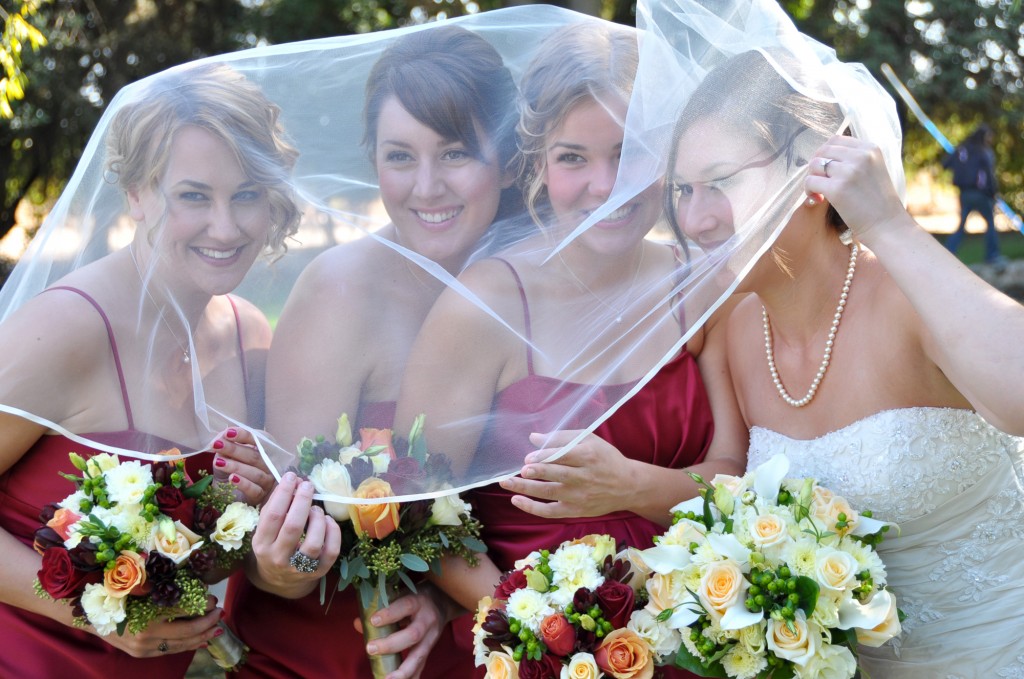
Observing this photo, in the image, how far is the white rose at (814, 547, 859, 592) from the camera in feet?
7.73

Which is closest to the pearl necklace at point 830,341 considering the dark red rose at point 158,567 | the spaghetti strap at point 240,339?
the spaghetti strap at point 240,339

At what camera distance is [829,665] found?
237 centimetres

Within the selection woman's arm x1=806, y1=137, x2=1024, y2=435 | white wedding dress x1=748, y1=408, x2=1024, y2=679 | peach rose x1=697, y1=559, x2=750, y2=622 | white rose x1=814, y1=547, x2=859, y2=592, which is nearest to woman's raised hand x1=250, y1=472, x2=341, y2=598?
peach rose x1=697, y1=559, x2=750, y2=622

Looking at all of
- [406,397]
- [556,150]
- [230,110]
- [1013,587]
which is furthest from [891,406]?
[230,110]

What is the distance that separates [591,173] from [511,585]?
1096 millimetres

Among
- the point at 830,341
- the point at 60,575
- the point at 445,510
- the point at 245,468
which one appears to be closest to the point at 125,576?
the point at 60,575

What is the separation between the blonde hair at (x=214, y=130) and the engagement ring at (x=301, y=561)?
0.79 meters

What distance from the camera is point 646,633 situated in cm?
251

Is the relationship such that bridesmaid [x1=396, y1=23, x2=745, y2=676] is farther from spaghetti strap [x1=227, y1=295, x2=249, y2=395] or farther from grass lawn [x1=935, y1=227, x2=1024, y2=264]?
grass lawn [x1=935, y1=227, x2=1024, y2=264]

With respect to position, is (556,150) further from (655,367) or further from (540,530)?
(540,530)

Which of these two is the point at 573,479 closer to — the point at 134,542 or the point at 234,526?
the point at 234,526

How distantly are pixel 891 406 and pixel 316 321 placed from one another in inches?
61.4

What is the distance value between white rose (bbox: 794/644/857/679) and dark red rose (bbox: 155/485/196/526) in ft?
5.23

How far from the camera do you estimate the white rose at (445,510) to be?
2736mm
